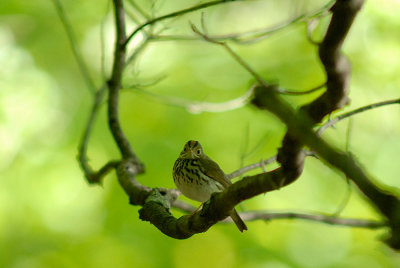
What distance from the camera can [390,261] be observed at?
8008 millimetres

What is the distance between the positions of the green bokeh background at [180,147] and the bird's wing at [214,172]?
2.21 metres

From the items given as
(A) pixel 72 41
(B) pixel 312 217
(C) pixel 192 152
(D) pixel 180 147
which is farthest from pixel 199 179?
(D) pixel 180 147

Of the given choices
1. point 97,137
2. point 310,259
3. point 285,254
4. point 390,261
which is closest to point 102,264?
point 97,137

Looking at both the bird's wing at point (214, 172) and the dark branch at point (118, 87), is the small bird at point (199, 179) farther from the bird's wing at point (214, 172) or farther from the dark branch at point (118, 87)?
the dark branch at point (118, 87)

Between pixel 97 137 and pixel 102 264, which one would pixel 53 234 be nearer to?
pixel 102 264

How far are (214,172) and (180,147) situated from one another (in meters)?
3.15

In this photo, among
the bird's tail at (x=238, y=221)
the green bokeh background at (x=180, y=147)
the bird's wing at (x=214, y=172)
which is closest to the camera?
the bird's tail at (x=238, y=221)

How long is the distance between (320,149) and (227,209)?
1150 mm

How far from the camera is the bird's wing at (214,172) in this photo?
470 cm

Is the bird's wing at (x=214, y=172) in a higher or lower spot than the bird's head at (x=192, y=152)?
higher

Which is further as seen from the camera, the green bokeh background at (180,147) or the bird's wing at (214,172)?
the green bokeh background at (180,147)

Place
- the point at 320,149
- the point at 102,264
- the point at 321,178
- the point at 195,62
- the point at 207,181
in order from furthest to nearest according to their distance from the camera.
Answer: the point at 195,62 → the point at 321,178 → the point at 102,264 → the point at 207,181 → the point at 320,149

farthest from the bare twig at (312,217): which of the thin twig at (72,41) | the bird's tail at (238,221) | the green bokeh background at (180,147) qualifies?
the green bokeh background at (180,147)

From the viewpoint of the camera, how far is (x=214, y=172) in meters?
4.82
